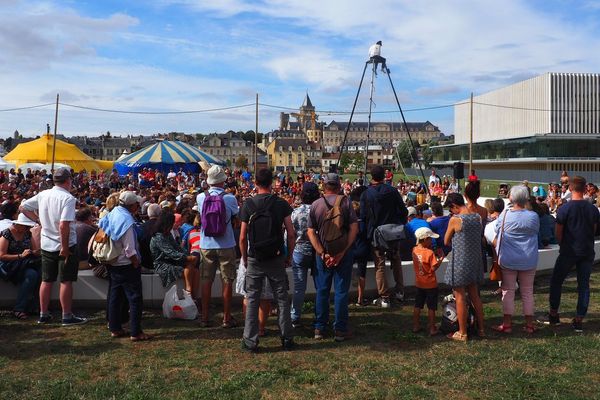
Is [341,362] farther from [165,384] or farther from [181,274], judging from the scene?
[181,274]

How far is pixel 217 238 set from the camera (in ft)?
19.1

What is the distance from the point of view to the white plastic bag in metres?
6.25

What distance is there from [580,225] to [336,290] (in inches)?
107

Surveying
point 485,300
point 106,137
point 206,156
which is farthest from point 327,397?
point 106,137

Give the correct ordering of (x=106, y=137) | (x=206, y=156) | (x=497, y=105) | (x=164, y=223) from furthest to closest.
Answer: (x=106, y=137)
(x=497, y=105)
(x=206, y=156)
(x=164, y=223)

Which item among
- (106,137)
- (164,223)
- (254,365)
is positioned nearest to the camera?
(254,365)

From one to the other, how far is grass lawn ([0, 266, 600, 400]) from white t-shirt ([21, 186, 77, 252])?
962 millimetres

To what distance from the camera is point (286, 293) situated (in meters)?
5.21

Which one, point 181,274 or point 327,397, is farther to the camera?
point 181,274

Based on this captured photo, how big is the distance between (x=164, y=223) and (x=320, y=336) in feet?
7.22

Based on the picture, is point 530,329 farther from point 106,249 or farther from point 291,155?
point 291,155

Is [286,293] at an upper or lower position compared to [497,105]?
lower

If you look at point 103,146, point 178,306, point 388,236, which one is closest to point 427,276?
point 388,236

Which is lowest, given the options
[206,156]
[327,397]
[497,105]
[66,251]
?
[327,397]
